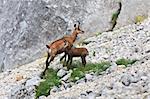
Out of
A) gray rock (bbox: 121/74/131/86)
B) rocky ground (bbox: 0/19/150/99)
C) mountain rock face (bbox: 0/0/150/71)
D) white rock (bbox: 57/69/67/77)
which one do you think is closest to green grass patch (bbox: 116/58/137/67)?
rocky ground (bbox: 0/19/150/99)

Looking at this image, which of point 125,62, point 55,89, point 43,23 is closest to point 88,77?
point 55,89

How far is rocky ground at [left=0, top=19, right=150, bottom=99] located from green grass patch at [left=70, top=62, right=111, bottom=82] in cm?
41

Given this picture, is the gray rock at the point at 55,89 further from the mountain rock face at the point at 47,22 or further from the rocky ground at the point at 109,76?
the mountain rock face at the point at 47,22

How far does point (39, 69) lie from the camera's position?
22.6 m

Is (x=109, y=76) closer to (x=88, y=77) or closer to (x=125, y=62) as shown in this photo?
(x=88, y=77)

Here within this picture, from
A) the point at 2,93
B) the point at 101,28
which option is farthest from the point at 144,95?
the point at 101,28

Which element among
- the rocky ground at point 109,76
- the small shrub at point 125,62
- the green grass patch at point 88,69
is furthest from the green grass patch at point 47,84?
the small shrub at point 125,62

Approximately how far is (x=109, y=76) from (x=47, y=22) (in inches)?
668

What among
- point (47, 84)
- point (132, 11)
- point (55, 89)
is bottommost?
point (55, 89)

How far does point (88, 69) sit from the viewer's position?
19812 mm

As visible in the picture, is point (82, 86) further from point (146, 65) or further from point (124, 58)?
point (124, 58)

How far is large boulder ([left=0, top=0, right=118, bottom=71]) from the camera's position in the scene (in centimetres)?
3269

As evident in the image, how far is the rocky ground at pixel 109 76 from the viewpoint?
48.8 ft

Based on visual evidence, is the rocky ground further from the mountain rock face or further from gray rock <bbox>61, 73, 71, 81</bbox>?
the mountain rock face
